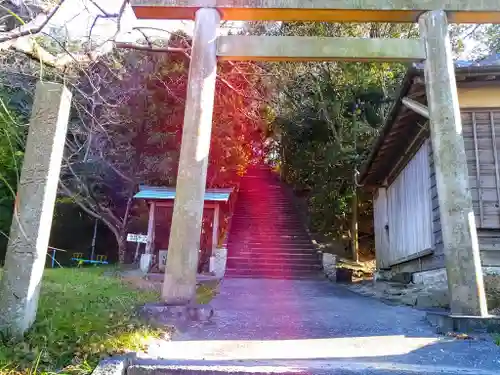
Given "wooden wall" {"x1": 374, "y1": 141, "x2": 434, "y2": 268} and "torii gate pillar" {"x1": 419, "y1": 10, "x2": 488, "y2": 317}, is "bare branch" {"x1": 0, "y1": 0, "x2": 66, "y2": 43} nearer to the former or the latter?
"torii gate pillar" {"x1": 419, "y1": 10, "x2": 488, "y2": 317}

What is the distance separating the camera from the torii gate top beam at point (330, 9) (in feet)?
19.1

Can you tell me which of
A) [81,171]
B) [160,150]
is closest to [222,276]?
[160,150]

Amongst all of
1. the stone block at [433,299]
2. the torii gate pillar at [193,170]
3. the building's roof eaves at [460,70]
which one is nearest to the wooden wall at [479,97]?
the building's roof eaves at [460,70]

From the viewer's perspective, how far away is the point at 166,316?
16.6 ft

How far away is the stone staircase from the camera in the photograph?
13.6 metres

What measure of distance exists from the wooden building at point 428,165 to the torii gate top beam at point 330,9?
83 centimetres

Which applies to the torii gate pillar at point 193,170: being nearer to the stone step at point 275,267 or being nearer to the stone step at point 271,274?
the stone step at point 271,274

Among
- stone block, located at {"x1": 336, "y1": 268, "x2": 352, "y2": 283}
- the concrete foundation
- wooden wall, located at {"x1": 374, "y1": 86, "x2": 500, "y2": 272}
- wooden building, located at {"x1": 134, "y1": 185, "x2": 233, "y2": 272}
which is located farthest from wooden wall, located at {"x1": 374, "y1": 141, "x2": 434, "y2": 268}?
wooden building, located at {"x1": 134, "y1": 185, "x2": 233, "y2": 272}

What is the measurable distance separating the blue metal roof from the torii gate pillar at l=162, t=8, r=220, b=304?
28.3 ft

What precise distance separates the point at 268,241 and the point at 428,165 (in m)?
8.36

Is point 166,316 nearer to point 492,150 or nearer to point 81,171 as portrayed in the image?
point 492,150

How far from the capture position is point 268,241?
15.6 meters

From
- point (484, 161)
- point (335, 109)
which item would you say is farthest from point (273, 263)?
point (484, 161)

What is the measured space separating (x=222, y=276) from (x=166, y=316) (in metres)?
8.17
